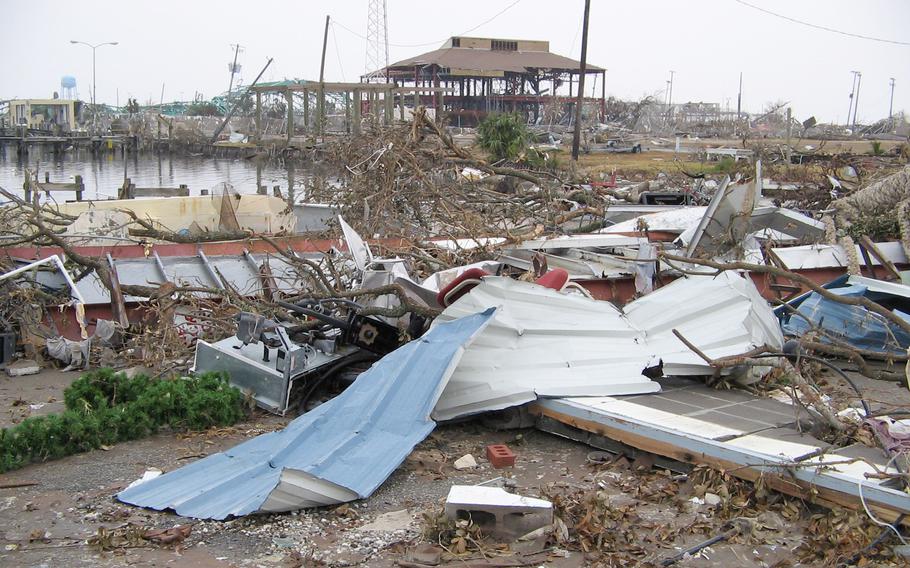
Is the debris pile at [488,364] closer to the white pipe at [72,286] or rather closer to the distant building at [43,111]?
the white pipe at [72,286]

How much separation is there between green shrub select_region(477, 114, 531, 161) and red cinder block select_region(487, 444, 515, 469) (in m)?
15.7

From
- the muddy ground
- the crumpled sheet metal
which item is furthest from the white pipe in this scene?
the crumpled sheet metal

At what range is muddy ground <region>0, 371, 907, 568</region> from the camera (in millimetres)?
4113

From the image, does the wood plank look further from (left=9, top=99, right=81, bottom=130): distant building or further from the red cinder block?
(left=9, top=99, right=81, bottom=130): distant building

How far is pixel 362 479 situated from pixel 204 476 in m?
0.95

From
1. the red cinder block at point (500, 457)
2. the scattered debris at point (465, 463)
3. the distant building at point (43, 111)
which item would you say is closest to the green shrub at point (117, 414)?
the scattered debris at point (465, 463)

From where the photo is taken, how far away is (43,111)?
243 feet

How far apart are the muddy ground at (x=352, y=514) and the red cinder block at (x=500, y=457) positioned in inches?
Result: 1.8

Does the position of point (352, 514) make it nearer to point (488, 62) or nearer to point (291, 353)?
point (291, 353)

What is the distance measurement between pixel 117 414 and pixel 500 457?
8.64 ft

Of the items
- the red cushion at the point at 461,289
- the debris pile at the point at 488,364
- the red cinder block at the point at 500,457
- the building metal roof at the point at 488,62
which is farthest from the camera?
the building metal roof at the point at 488,62

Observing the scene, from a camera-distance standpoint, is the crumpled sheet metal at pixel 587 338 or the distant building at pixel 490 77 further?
the distant building at pixel 490 77

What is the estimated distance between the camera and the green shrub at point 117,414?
17.8ft

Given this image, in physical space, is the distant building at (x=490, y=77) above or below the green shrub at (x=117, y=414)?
above
